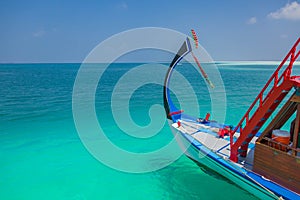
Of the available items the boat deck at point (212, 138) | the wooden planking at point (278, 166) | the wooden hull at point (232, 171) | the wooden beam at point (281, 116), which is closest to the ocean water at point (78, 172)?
the wooden hull at point (232, 171)

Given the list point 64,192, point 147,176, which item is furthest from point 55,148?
point 147,176

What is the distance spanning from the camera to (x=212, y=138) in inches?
362

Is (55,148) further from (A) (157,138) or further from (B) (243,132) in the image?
(B) (243,132)

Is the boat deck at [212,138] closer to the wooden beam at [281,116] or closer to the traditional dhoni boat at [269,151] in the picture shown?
the traditional dhoni boat at [269,151]

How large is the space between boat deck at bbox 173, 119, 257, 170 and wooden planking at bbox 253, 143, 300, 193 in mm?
499

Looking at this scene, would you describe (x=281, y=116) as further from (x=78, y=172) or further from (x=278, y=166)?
(x=78, y=172)

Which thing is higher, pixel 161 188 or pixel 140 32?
pixel 140 32

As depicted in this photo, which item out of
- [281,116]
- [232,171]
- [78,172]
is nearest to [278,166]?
[232,171]

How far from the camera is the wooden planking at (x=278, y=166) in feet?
18.6

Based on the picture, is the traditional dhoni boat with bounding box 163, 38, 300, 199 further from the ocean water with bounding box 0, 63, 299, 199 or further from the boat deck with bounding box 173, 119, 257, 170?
the ocean water with bounding box 0, 63, 299, 199

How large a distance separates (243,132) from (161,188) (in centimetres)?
375

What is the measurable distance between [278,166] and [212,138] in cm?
330

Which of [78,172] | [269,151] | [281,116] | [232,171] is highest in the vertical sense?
[281,116]

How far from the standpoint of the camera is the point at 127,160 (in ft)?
35.4
